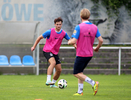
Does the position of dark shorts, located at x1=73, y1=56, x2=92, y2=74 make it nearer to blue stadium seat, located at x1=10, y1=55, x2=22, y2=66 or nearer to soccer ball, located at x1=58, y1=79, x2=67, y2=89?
soccer ball, located at x1=58, y1=79, x2=67, y2=89

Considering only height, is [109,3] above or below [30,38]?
above

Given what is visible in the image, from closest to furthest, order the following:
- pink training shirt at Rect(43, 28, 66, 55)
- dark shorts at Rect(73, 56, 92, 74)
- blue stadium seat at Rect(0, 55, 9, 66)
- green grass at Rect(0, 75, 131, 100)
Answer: green grass at Rect(0, 75, 131, 100)
dark shorts at Rect(73, 56, 92, 74)
pink training shirt at Rect(43, 28, 66, 55)
blue stadium seat at Rect(0, 55, 9, 66)

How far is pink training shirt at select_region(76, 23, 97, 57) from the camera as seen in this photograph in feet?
20.5

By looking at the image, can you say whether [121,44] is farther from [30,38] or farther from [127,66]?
[30,38]

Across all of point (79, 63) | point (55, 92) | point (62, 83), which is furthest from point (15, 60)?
point (79, 63)

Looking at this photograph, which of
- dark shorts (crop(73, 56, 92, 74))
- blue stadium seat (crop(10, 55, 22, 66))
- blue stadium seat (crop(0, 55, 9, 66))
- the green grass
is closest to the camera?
the green grass

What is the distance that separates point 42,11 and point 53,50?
8.57 meters

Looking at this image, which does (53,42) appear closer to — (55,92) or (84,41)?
(55,92)

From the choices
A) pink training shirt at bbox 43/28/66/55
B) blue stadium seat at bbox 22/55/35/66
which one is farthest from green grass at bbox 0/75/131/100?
blue stadium seat at bbox 22/55/35/66

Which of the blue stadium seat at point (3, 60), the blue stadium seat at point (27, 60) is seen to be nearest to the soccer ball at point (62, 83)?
the blue stadium seat at point (27, 60)

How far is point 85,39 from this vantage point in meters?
6.29

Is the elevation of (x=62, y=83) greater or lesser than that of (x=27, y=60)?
greater

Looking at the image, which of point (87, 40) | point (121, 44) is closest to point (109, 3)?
point (121, 44)

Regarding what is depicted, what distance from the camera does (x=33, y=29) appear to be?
14812mm
